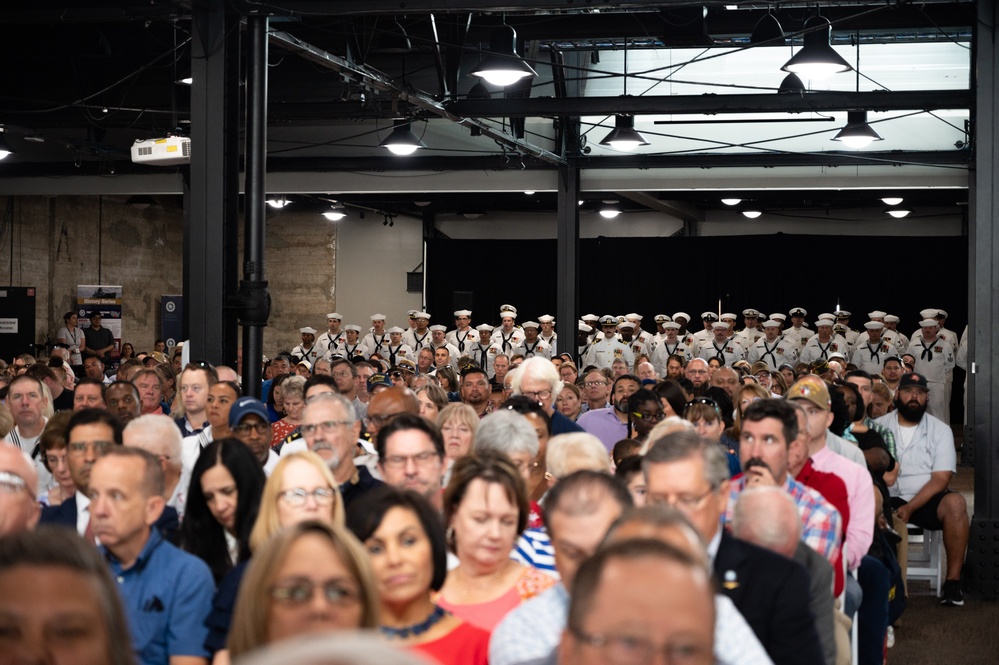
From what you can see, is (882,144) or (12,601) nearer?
(12,601)

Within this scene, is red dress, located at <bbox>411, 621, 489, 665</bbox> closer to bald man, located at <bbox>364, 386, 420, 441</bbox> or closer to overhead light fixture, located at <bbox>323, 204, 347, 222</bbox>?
bald man, located at <bbox>364, 386, 420, 441</bbox>

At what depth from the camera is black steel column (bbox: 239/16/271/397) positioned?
25.6 ft

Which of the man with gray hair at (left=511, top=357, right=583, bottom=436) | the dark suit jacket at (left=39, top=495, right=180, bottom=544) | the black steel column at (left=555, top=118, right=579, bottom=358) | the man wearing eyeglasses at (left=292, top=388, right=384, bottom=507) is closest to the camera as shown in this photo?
the dark suit jacket at (left=39, top=495, right=180, bottom=544)

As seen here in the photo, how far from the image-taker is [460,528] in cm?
346

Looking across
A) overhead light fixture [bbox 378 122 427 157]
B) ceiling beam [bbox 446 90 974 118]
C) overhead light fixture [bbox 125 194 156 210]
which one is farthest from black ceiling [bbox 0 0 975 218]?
overhead light fixture [bbox 125 194 156 210]

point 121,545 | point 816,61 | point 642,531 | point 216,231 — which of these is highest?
point 816,61

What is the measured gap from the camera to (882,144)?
15.6m

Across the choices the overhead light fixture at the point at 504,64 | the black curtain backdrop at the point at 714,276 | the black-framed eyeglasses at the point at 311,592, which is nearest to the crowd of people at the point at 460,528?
the black-framed eyeglasses at the point at 311,592

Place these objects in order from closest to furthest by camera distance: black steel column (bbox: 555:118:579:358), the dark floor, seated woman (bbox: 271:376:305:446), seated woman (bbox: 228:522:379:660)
Result: seated woman (bbox: 228:522:379:660) < the dark floor < seated woman (bbox: 271:376:305:446) < black steel column (bbox: 555:118:579:358)

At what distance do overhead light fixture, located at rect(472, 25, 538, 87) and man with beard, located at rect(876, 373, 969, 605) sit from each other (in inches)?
141

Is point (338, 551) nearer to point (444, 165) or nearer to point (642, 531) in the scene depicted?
point (642, 531)

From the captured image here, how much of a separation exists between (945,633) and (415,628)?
208 inches

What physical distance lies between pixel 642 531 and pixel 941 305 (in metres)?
21.8

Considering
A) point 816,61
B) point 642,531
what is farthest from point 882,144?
point 642,531
